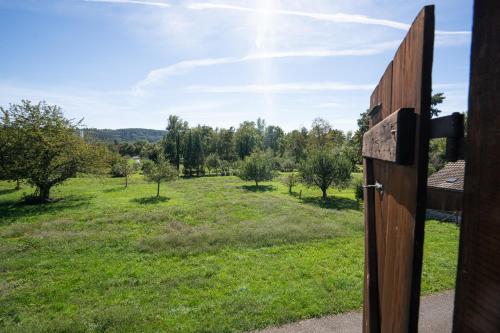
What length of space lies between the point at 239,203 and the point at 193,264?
43.9 ft

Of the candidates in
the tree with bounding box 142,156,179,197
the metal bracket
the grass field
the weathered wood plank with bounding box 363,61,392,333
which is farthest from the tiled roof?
the tree with bounding box 142,156,179,197

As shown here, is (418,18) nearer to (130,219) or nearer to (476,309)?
(476,309)

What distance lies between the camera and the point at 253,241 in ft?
43.3

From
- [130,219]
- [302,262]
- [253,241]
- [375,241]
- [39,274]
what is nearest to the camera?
[375,241]

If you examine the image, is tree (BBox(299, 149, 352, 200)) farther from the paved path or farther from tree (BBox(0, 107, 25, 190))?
tree (BBox(0, 107, 25, 190))

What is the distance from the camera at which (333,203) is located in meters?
25.6

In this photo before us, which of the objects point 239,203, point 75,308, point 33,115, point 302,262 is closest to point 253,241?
point 302,262

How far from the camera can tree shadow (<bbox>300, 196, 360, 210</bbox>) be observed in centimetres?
2348

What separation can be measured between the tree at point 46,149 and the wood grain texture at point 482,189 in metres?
29.2

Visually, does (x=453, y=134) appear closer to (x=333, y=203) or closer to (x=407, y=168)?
(x=407, y=168)

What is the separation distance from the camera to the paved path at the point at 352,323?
20.6ft

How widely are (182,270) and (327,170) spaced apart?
2148 centimetres

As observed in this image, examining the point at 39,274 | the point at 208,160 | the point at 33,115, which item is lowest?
the point at 39,274

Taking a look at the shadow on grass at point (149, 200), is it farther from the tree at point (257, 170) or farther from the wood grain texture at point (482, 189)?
the wood grain texture at point (482, 189)
